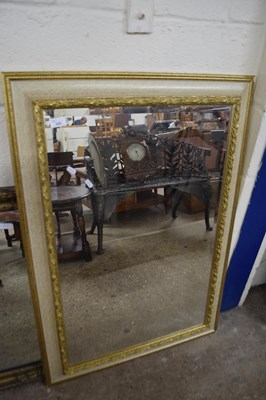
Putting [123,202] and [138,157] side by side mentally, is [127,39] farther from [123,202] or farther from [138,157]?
[123,202]

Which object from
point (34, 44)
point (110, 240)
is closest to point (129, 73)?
point (34, 44)

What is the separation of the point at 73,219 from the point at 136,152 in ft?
1.01

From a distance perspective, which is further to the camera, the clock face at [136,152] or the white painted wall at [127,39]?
the clock face at [136,152]

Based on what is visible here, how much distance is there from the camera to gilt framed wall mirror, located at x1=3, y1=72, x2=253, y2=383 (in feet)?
2.42

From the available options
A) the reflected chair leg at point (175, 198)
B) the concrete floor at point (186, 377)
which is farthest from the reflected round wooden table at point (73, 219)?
the concrete floor at point (186, 377)

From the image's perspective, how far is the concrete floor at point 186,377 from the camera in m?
1.01

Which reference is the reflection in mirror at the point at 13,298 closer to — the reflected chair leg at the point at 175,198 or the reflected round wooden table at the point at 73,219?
the reflected round wooden table at the point at 73,219

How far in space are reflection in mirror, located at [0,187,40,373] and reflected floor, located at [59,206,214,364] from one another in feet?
0.46

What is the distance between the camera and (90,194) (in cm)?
91

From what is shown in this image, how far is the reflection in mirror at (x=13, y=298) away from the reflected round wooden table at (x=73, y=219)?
0.12 m

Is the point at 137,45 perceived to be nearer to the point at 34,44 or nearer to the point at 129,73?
the point at 129,73

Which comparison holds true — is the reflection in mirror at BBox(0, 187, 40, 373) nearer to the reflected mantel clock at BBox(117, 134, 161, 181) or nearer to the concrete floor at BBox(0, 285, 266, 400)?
the concrete floor at BBox(0, 285, 266, 400)

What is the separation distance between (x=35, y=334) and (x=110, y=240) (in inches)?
18.5

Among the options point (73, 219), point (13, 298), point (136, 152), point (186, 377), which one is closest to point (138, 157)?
point (136, 152)
